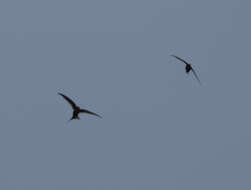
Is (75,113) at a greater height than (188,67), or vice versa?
(188,67)

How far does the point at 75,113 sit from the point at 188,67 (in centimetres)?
1770

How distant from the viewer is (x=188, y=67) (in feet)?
243

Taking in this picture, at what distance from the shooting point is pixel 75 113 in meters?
60.9

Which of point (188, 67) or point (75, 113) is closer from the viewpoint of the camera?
point (75, 113)
